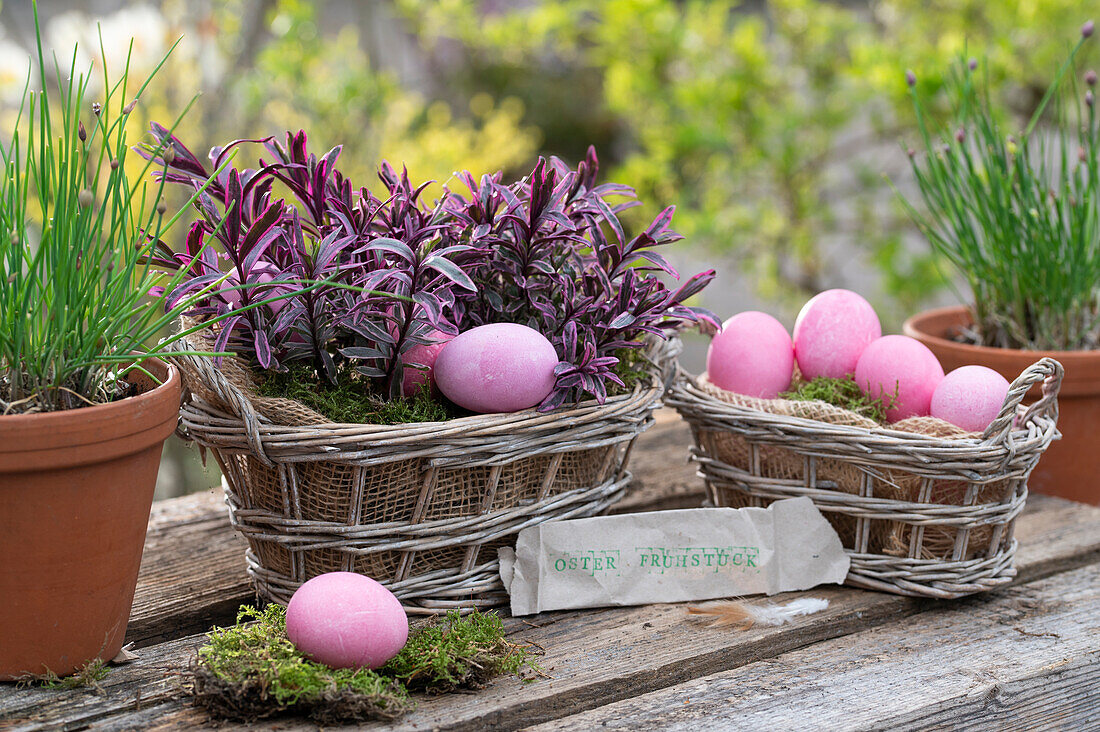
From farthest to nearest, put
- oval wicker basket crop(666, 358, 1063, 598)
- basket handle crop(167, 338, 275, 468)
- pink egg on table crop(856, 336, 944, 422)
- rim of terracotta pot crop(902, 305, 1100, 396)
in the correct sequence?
rim of terracotta pot crop(902, 305, 1100, 396) < pink egg on table crop(856, 336, 944, 422) < oval wicker basket crop(666, 358, 1063, 598) < basket handle crop(167, 338, 275, 468)

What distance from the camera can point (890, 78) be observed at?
243cm

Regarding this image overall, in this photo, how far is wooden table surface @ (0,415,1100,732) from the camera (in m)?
0.89

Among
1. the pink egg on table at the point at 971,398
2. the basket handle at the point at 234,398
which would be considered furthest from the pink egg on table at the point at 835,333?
the basket handle at the point at 234,398

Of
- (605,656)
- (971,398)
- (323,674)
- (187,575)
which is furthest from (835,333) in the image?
(187,575)

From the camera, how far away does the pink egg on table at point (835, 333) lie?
127cm

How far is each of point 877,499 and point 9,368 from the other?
90cm

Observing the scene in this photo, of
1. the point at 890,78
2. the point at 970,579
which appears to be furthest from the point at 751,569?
the point at 890,78

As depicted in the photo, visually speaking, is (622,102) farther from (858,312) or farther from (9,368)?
(9,368)

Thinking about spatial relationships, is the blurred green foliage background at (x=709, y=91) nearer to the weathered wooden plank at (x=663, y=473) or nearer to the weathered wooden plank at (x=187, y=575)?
the weathered wooden plank at (x=663, y=473)

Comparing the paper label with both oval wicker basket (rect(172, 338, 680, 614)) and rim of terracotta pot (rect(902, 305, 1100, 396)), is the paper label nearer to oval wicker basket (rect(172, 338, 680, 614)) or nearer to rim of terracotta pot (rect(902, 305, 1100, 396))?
oval wicker basket (rect(172, 338, 680, 614))

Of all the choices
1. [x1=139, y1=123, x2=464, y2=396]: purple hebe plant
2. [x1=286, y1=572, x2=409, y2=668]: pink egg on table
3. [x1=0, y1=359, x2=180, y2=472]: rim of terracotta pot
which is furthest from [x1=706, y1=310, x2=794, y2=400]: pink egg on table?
[x1=0, y1=359, x2=180, y2=472]: rim of terracotta pot

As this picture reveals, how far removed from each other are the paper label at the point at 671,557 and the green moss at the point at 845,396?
162 millimetres

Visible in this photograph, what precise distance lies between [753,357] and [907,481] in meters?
0.26

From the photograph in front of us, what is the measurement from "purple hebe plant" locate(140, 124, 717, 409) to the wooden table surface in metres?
0.28
